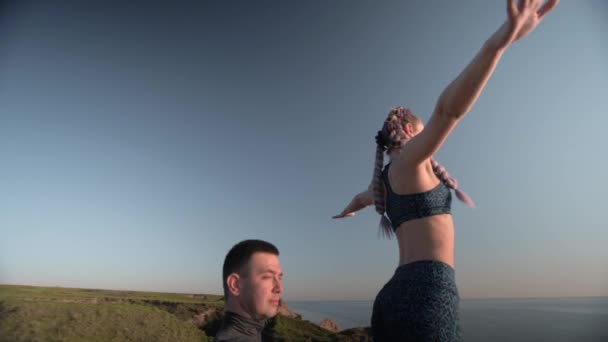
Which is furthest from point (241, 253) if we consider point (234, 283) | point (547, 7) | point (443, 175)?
point (547, 7)

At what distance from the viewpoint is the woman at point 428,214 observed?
1.57 metres

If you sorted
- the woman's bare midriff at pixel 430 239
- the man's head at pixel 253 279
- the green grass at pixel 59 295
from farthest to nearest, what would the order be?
the green grass at pixel 59 295, the man's head at pixel 253 279, the woman's bare midriff at pixel 430 239

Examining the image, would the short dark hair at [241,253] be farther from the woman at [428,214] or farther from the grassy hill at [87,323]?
the grassy hill at [87,323]

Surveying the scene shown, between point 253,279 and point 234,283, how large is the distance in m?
0.15

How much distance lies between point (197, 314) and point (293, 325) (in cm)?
768

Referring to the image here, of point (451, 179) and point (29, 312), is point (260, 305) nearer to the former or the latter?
point (451, 179)

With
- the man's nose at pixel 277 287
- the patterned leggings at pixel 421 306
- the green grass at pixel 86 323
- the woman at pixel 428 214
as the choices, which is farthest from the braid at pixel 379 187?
the green grass at pixel 86 323

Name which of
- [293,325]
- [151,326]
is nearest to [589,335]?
[293,325]

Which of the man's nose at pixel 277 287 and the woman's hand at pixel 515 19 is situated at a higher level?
the woman's hand at pixel 515 19

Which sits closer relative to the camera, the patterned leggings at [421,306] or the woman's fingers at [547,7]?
the woman's fingers at [547,7]

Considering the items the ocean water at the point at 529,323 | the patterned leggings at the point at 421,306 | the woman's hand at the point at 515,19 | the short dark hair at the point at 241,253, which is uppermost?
the woman's hand at the point at 515,19

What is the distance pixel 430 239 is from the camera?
2074mm

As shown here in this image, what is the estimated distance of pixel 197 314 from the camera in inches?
998

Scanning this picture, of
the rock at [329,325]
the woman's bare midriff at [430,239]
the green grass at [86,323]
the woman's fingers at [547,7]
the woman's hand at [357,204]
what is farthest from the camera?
the rock at [329,325]
